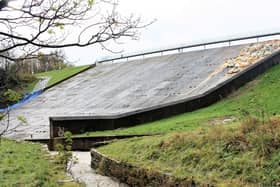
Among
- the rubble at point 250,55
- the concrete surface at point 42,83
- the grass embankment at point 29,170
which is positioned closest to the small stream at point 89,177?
the grass embankment at point 29,170

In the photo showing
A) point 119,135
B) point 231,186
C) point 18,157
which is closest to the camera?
point 231,186

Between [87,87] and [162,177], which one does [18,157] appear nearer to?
[162,177]

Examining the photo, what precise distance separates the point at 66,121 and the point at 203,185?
34.4 ft

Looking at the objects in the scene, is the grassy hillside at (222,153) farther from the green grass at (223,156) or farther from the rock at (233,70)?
the rock at (233,70)

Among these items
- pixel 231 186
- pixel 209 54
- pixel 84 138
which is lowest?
pixel 84 138

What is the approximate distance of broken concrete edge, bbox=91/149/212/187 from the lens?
241 inches

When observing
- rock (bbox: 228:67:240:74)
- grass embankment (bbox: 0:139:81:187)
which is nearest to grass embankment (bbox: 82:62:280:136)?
rock (bbox: 228:67:240:74)

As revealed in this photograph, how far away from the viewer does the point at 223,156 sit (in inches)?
244

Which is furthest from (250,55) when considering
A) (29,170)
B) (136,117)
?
(29,170)

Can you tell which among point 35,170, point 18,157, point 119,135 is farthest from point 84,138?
point 35,170

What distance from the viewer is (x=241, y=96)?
16266mm

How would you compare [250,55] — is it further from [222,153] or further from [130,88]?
[222,153]

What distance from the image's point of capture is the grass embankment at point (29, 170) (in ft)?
20.3

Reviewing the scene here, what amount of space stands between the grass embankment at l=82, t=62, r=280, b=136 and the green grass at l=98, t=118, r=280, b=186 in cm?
427
